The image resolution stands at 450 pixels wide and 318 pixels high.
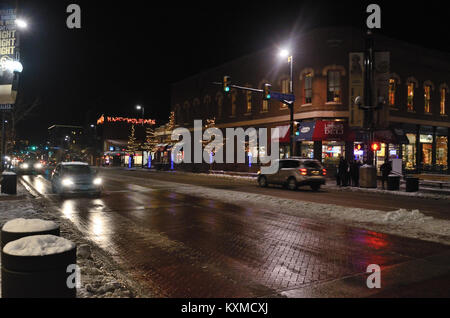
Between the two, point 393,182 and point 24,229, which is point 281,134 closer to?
point 393,182

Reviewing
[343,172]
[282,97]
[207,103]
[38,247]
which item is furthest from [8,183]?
[207,103]

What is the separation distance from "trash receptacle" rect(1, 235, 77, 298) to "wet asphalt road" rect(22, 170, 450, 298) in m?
1.66

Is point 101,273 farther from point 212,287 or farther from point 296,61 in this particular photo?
point 296,61

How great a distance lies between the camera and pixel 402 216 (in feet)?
35.0

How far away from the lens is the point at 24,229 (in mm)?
4512

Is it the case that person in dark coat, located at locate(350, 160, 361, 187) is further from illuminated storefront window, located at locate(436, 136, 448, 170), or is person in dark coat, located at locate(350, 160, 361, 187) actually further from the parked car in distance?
illuminated storefront window, located at locate(436, 136, 448, 170)

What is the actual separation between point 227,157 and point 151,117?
5502cm

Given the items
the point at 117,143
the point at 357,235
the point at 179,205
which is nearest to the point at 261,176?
the point at 179,205

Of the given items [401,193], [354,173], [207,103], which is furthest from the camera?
[207,103]

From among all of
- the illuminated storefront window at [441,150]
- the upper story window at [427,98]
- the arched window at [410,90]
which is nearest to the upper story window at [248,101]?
the arched window at [410,90]

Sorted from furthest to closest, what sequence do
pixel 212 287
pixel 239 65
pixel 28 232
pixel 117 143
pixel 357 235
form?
1. pixel 117 143
2. pixel 239 65
3. pixel 357 235
4. pixel 212 287
5. pixel 28 232

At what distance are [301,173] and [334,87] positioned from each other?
13.5 metres
